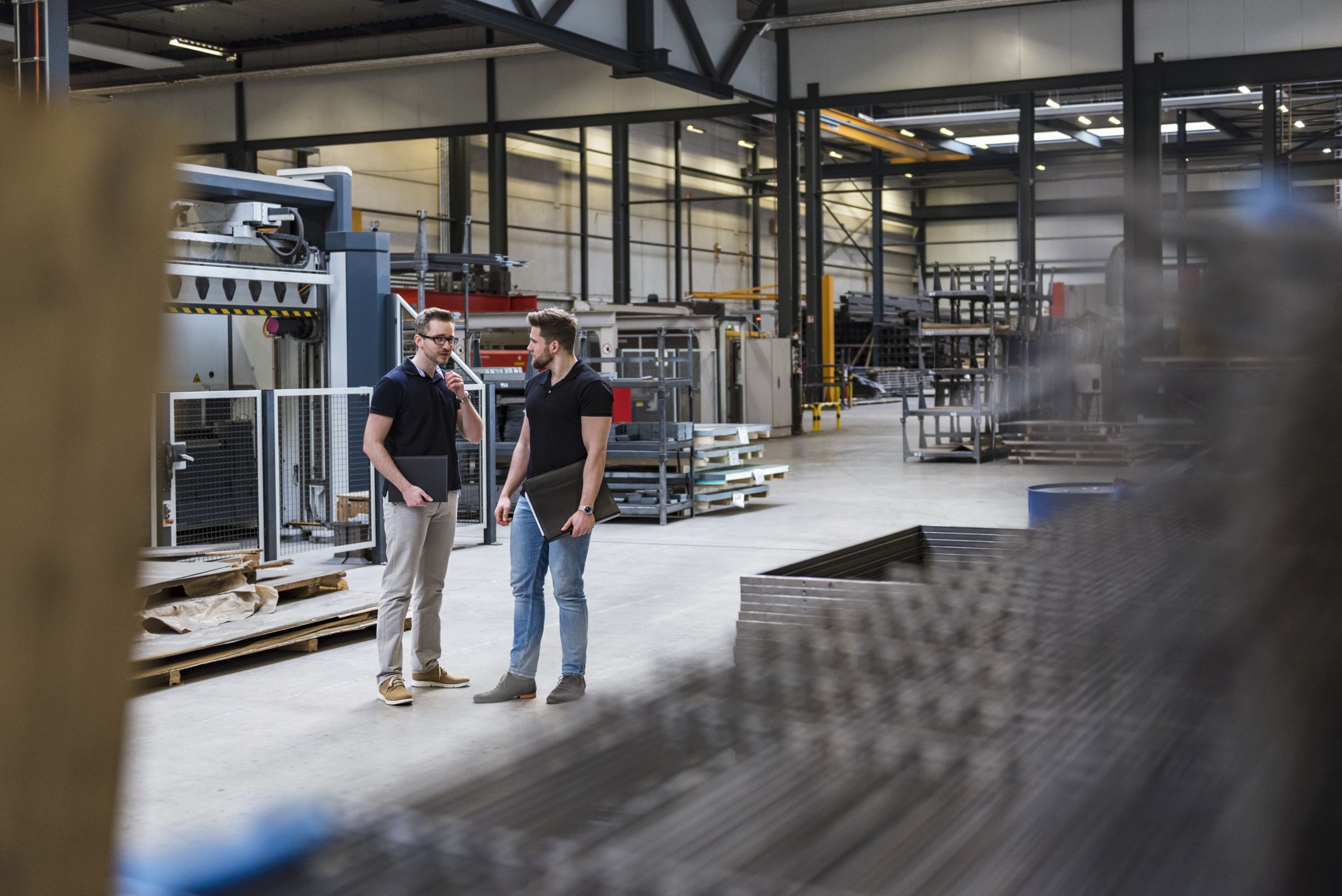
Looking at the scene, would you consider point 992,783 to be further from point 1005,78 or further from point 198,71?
point 198,71

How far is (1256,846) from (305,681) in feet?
A: 17.0

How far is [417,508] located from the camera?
5.24 meters

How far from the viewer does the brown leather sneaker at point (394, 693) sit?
205 inches

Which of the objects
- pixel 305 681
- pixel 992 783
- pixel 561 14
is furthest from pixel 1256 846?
pixel 561 14

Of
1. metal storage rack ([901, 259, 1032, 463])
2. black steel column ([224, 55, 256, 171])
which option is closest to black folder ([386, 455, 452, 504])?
metal storage rack ([901, 259, 1032, 463])

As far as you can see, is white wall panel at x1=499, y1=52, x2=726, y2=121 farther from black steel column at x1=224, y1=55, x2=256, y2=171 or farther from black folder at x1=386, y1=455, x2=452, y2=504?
black folder at x1=386, y1=455, x2=452, y2=504

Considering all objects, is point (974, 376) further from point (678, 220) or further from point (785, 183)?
point (678, 220)

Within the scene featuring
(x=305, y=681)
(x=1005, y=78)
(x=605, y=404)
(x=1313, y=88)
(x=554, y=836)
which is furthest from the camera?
(x=1313, y=88)

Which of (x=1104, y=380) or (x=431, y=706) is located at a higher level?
(x=1104, y=380)

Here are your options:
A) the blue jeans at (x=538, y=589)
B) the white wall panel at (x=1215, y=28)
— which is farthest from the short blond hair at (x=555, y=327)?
the white wall panel at (x=1215, y=28)

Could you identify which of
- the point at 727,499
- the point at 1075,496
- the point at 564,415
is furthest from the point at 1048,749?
the point at 727,499

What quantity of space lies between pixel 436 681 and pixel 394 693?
0.31m

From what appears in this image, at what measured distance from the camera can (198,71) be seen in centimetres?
2202

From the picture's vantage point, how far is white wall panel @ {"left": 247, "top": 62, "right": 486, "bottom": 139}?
67.9 feet
